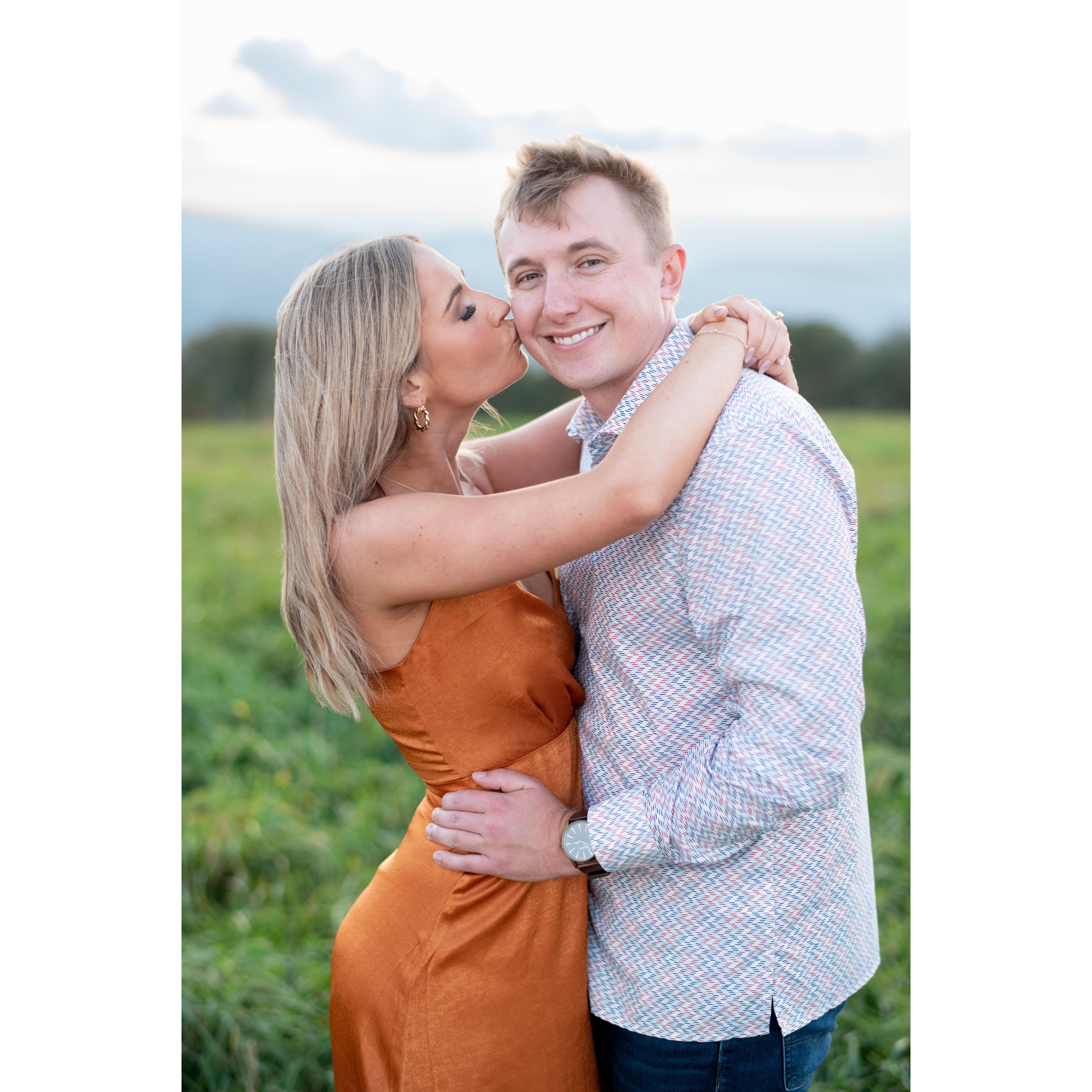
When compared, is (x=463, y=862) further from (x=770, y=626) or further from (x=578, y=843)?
(x=770, y=626)

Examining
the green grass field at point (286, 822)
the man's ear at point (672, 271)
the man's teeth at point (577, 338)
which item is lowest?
→ the green grass field at point (286, 822)

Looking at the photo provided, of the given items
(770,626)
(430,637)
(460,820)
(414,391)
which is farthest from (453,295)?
(460,820)

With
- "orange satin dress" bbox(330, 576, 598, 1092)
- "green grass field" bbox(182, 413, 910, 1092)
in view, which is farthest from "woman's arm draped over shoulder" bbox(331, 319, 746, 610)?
"green grass field" bbox(182, 413, 910, 1092)

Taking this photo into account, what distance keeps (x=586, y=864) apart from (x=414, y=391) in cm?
105

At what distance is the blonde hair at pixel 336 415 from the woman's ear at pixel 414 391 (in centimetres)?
2

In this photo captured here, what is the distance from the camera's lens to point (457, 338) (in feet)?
6.70

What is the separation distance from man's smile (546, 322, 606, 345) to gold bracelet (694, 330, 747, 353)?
0.22 metres

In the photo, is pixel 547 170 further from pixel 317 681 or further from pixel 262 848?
pixel 262 848

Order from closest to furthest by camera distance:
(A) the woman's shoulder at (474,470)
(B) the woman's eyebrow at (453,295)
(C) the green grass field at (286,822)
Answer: (B) the woman's eyebrow at (453,295)
(A) the woman's shoulder at (474,470)
(C) the green grass field at (286,822)

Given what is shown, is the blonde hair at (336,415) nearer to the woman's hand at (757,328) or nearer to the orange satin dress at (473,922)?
the orange satin dress at (473,922)

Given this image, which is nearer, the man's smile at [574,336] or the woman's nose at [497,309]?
the man's smile at [574,336]

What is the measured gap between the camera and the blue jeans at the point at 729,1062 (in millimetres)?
1825

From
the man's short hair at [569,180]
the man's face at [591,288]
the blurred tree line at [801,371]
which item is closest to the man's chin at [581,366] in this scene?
the man's face at [591,288]

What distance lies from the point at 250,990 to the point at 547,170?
119 inches
